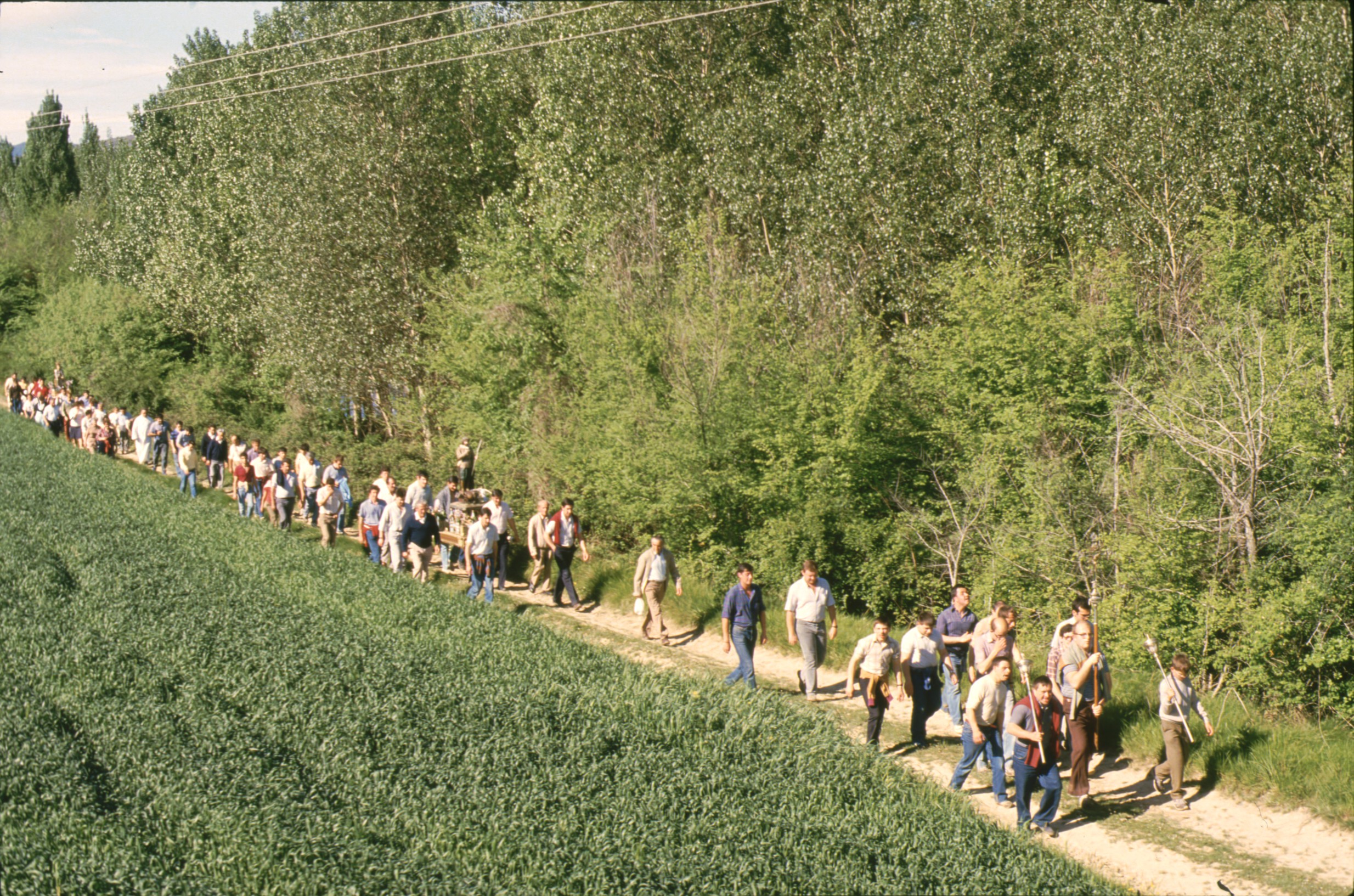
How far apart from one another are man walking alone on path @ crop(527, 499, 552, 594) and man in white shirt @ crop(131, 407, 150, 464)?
17.1m

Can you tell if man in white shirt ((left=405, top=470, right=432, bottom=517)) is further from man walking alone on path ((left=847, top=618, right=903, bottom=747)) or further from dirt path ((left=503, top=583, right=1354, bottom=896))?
man walking alone on path ((left=847, top=618, right=903, bottom=747))

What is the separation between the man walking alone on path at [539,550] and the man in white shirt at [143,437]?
1706 centimetres

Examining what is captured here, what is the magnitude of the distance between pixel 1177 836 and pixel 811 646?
4.63 m

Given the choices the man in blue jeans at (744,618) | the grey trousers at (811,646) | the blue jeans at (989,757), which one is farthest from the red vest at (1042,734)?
the man in blue jeans at (744,618)

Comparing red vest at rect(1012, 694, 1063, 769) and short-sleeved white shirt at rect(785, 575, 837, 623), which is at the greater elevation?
short-sleeved white shirt at rect(785, 575, 837, 623)

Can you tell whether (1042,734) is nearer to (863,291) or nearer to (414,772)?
(414,772)

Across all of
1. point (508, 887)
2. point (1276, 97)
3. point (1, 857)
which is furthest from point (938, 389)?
point (1, 857)

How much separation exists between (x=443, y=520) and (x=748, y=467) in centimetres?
595

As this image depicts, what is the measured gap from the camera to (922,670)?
11.9m

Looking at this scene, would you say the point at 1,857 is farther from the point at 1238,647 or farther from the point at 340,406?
the point at 340,406

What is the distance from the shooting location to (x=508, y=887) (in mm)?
8125

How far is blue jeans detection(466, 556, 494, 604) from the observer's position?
18266 mm

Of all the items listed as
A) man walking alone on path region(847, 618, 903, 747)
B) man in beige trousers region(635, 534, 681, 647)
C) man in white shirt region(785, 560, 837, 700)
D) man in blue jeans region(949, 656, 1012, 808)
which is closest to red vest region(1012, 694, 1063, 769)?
man in blue jeans region(949, 656, 1012, 808)

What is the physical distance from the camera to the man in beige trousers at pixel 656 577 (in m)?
16.1
